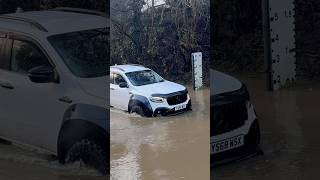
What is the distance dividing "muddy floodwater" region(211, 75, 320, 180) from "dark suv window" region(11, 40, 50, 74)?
5.56 ft

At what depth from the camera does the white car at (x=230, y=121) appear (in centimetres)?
451

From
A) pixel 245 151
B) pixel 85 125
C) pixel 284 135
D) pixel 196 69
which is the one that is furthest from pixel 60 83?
pixel 284 135

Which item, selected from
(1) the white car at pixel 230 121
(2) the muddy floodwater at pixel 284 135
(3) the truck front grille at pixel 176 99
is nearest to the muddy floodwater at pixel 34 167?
(3) the truck front grille at pixel 176 99

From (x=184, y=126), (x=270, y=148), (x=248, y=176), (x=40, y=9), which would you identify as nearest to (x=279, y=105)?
(x=270, y=148)

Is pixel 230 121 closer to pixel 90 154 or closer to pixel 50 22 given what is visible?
pixel 90 154

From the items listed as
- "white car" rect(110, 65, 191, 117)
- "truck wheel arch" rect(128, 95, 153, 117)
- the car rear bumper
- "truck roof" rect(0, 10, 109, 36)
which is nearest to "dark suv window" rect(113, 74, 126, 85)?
"white car" rect(110, 65, 191, 117)

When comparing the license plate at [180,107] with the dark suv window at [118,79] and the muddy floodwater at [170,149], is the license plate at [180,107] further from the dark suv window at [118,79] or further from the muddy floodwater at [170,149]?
the dark suv window at [118,79]

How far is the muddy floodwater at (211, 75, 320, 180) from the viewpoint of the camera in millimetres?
5012

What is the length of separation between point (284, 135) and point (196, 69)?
89.7 inches

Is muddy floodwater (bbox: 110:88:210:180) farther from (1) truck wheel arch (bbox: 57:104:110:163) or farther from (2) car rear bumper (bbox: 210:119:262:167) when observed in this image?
(2) car rear bumper (bbox: 210:119:262:167)

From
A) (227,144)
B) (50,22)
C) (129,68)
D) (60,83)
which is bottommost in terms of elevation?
(227,144)

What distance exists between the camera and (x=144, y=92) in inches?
137

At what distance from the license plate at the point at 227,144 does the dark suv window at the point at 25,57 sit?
1.45 m

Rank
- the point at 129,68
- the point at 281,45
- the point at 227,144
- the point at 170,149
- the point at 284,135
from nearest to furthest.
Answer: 1. the point at 129,68
2. the point at 170,149
3. the point at 227,144
4. the point at 281,45
5. the point at 284,135
